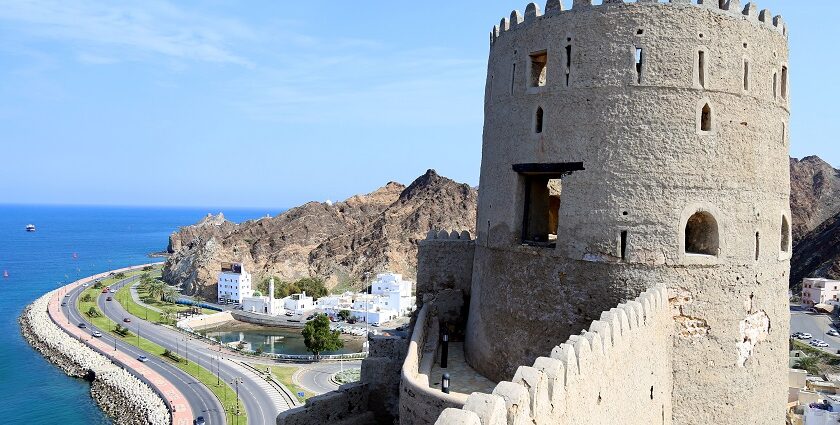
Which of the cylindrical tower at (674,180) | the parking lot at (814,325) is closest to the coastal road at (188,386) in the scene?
the cylindrical tower at (674,180)

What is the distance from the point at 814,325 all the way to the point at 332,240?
95073 mm

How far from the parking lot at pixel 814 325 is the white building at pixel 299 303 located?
3008 inches


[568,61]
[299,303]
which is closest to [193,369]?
[299,303]

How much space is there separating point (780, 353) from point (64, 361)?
87.9 meters

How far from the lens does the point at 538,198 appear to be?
1723cm

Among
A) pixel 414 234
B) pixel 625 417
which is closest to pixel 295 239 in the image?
pixel 414 234

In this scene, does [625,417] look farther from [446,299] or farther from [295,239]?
[295,239]

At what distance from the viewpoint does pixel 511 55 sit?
15.2 m

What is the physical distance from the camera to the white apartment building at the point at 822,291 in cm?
10006

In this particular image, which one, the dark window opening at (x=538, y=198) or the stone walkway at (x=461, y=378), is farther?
the stone walkway at (x=461, y=378)

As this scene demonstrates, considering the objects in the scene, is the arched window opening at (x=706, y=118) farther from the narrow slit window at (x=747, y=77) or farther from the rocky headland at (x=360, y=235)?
the rocky headland at (x=360, y=235)

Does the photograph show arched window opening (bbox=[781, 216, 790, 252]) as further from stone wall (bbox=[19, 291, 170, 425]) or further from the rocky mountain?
the rocky mountain

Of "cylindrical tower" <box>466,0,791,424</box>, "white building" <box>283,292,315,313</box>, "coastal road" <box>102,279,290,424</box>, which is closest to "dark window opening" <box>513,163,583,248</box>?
"cylindrical tower" <box>466,0,791,424</box>

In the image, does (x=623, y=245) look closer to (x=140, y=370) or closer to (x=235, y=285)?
(x=140, y=370)
